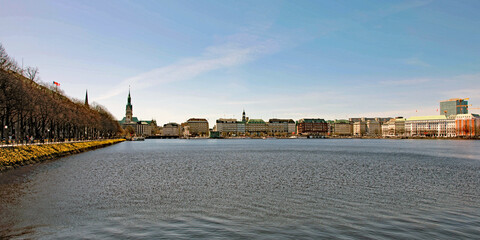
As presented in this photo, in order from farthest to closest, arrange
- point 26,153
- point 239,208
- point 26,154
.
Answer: point 26,153
point 26,154
point 239,208

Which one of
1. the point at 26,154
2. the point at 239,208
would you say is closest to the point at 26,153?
the point at 26,154

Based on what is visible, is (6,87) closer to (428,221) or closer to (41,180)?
(41,180)

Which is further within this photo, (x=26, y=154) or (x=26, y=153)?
(x=26, y=153)

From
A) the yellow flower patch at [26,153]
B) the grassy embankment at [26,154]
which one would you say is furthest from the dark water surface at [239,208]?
the yellow flower patch at [26,153]

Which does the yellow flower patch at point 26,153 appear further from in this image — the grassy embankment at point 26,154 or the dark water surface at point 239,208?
the dark water surface at point 239,208

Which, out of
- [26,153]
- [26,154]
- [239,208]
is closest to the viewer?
[239,208]

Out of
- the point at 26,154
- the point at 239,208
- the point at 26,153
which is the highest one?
the point at 26,153

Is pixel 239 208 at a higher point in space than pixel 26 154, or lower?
lower

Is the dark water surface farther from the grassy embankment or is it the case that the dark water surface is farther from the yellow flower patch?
the yellow flower patch

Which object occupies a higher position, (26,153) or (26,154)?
(26,153)

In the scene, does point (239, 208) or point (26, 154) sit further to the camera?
point (26, 154)

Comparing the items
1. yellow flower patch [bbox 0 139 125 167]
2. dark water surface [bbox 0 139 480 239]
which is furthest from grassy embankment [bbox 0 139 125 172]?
dark water surface [bbox 0 139 480 239]

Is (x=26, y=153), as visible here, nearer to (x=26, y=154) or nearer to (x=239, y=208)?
(x=26, y=154)

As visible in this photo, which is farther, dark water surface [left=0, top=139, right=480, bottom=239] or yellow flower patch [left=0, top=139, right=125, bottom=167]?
yellow flower patch [left=0, top=139, right=125, bottom=167]
